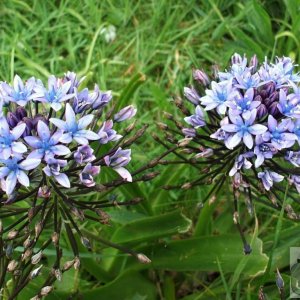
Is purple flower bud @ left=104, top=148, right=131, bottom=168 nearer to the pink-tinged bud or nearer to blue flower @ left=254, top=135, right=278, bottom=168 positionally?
the pink-tinged bud

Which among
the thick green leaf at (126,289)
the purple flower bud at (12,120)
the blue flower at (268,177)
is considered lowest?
the thick green leaf at (126,289)

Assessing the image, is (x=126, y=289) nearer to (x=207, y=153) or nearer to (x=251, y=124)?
(x=207, y=153)

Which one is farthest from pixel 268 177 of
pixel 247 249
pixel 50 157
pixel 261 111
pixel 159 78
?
pixel 159 78

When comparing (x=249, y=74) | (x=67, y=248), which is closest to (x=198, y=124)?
(x=249, y=74)

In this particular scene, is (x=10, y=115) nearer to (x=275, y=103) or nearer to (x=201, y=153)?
(x=201, y=153)

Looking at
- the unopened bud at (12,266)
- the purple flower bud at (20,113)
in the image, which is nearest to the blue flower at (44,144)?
the purple flower bud at (20,113)

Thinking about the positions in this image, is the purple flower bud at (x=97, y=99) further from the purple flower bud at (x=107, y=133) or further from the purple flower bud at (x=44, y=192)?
the purple flower bud at (x=44, y=192)
